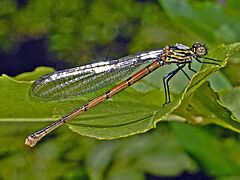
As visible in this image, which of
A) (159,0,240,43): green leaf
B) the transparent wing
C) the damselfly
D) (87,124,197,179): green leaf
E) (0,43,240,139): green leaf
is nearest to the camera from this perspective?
(0,43,240,139): green leaf

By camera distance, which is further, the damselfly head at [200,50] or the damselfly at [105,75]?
the damselfly head at [200,50]

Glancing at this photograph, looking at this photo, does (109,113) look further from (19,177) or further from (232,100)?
(19,177)

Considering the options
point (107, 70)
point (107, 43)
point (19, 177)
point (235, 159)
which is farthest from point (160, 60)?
point (107, 43)

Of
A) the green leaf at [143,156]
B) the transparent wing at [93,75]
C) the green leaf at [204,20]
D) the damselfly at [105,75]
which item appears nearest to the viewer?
the damselfly at [105,75]

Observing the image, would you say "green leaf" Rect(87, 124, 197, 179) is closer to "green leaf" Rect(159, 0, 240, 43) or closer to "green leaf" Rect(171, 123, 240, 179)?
"green leaf" Rect(171, 123, 240, 179)

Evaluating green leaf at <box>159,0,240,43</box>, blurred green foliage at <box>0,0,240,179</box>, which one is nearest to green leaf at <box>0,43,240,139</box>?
blurred green foliage at <box>0,0,240,179</box>

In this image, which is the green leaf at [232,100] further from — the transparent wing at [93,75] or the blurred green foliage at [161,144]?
the transparent wing at [93,75]

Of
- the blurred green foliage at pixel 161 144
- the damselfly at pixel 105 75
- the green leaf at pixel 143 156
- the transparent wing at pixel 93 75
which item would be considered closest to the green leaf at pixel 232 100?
the blurred green foliage at pixel 161 144
